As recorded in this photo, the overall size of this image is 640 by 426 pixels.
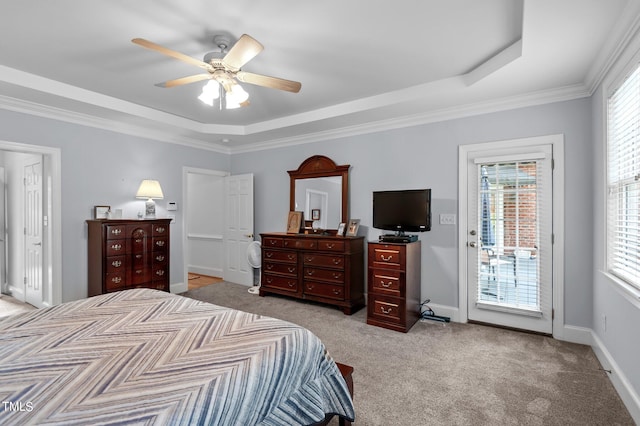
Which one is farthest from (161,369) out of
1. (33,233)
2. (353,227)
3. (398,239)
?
(33,233)

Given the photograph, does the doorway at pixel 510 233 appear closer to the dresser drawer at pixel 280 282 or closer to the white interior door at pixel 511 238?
the white interior door at pixel 511 238

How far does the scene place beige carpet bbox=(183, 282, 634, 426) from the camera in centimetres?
200

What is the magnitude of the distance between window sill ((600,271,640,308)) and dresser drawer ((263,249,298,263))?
3.22 metres

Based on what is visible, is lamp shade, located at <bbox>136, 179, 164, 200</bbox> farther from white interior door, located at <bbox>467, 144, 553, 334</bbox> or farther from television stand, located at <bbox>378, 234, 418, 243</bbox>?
white interior door, located at <bbox>467, 144, 553, 334</bbox>

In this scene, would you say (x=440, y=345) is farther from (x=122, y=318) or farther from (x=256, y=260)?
(x=256, y=260)

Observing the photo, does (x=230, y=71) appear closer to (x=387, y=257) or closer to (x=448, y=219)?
(x=387, y=257)

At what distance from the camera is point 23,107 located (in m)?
3.44

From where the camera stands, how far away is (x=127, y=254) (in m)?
3.90

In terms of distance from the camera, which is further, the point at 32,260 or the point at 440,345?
the point at 32,260

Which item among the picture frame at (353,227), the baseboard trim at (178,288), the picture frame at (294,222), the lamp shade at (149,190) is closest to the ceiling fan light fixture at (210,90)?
the lamp shade at (149,190)

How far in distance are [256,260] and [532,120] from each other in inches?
160

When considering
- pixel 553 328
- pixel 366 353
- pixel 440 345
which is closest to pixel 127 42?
pixel 366 353

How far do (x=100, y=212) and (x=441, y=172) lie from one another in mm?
4263

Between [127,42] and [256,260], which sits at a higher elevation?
[127,42]
